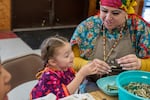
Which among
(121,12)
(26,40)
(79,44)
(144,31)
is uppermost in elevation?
(121,12)

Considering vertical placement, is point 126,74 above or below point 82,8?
below

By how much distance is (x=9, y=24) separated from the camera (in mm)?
4184

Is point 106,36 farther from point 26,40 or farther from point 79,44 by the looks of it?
point 26,40

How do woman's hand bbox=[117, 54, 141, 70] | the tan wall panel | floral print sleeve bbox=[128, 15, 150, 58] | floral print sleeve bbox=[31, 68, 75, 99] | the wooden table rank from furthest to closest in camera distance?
the tan wall panel → floral print sleeve bbox=[128, 15, 150, 58] → woman's hand bbox=[117, 54, 141, 70] → floral print sleeve bbox=[31, 68, 75, 99] → the wooden table

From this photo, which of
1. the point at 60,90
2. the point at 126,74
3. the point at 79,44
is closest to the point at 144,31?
the point at 79,44

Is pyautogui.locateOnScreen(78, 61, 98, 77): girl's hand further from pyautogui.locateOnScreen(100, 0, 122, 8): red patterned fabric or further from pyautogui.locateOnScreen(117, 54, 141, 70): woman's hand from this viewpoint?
pyautogui.locateOnScreen(100, 0, 122, 8): red patterned fabric

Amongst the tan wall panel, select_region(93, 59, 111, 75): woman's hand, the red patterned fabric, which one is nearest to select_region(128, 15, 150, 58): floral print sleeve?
the red patterned fabric

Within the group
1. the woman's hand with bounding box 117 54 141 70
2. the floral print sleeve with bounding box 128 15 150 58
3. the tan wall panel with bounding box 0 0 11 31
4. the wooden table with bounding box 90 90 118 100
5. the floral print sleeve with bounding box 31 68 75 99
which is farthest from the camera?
the tan wall panel with bounding box 0 0 11 31

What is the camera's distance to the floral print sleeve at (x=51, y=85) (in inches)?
50.9

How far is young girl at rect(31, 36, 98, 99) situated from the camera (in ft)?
4.31

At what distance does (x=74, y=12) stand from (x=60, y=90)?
12.1 ft

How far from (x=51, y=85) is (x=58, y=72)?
10 centimetres

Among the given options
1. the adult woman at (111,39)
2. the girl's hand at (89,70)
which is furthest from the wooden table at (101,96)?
the adult woman at (111,39)

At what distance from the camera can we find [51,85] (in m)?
1.32
